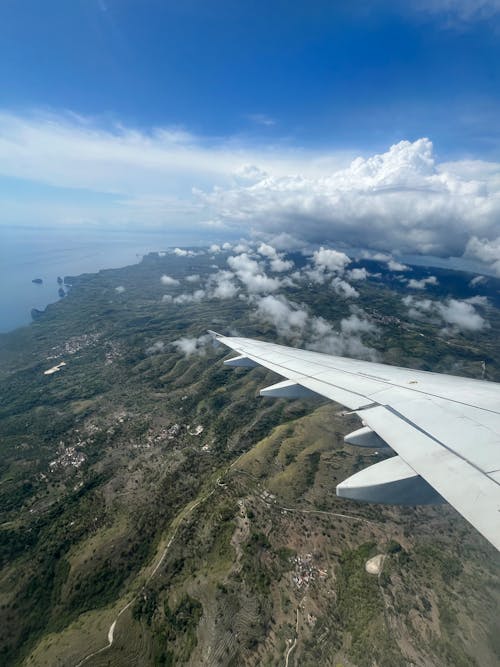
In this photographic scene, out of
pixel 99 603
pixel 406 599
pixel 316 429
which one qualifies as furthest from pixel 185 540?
pixel 316 429

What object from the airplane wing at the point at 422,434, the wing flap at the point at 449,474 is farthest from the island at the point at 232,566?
the wing flap at the point at 449,474

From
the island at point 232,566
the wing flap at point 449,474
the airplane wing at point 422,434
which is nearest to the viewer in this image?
the wing flap at point 449,474

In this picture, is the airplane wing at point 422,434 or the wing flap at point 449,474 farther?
the airplane wing at point 422,434

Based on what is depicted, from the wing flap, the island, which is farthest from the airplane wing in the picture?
the island

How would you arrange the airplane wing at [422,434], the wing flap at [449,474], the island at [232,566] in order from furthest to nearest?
1. the island at [232,566]
2. the airplane wing at [422,434]
3. the wing flap at [449,474]

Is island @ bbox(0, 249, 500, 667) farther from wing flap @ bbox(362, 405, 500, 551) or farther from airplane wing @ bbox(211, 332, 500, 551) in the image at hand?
wing flap @ bbox(362, 405, 500, 551)

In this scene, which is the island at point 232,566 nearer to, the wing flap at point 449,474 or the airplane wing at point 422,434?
the airplane wing at point 422,434

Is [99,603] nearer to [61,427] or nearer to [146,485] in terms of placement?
[146,485]

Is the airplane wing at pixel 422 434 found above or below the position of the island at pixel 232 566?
above
